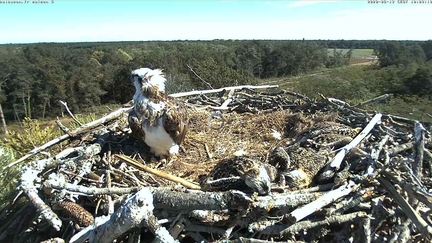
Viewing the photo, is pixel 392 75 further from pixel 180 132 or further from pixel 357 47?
pixel 357 47

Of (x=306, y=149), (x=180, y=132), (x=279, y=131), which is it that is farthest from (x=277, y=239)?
(x=279, y=131)

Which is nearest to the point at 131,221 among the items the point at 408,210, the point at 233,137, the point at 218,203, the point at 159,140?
the point at 218,203

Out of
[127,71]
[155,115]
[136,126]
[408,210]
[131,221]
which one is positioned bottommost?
[127,71]

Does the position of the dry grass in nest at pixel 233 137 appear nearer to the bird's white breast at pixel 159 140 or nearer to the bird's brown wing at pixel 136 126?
the bird's white breast at pixel 159 140

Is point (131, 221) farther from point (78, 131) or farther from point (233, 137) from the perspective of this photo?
point (233, 137)

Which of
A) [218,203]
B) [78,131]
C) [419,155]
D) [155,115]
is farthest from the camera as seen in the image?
[78,131]

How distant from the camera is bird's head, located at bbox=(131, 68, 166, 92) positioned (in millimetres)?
3463

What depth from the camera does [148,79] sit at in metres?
3.47

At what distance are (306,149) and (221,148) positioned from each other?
1103 mm

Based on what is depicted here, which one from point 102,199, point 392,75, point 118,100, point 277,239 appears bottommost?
point 118,100

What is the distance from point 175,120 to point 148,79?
1.59 ft

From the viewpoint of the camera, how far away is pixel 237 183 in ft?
8.28

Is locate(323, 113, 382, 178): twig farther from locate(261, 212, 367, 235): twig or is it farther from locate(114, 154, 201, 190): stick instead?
locate(114, 154, 201, 190): stick

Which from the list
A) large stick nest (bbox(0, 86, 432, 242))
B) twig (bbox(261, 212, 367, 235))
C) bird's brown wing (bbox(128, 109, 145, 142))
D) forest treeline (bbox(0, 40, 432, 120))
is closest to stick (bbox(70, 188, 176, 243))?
large stick nest (bbox(0, 86, 432, 242))
